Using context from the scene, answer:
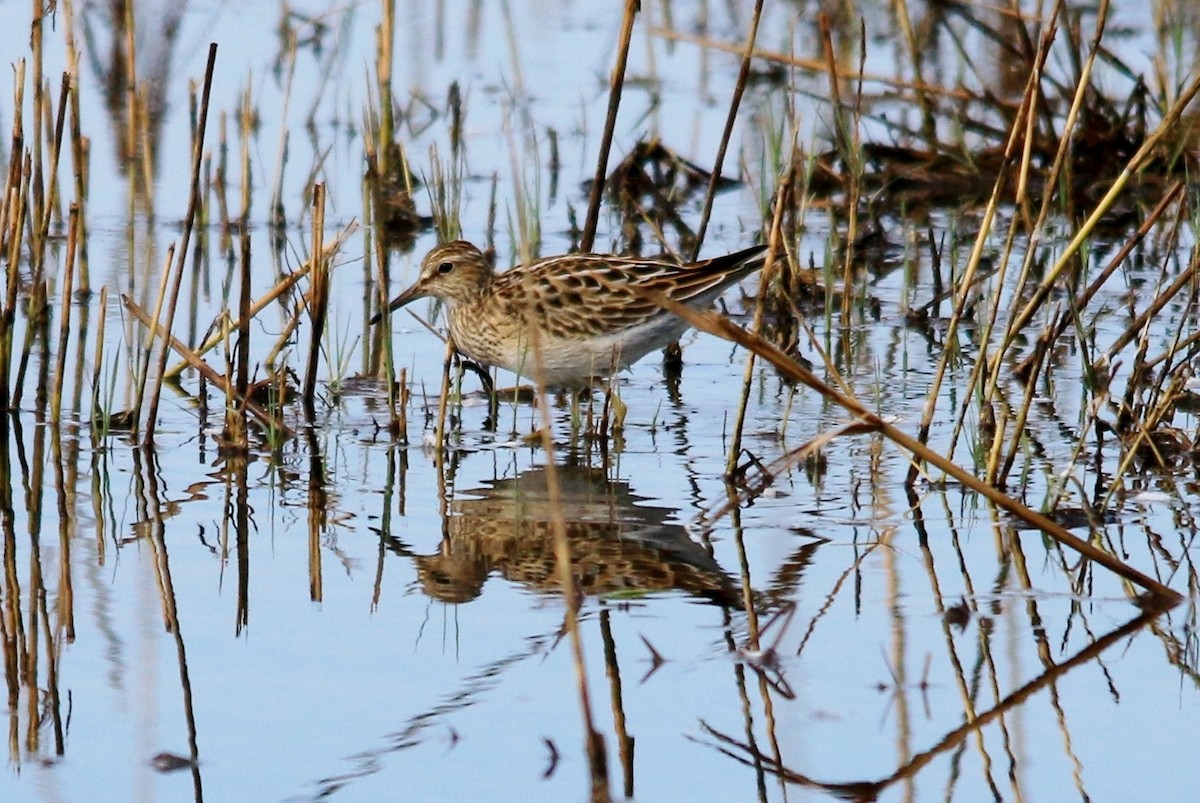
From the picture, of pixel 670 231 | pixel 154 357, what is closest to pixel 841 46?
pixel 670 231

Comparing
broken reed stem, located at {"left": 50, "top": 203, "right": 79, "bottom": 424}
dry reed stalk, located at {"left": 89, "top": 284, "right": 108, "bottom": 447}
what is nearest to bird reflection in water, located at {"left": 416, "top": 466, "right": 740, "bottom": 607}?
dry reed stalk, located at {"left": 89, "top": 284, "right": 108, "bottom": 447}

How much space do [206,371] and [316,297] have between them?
18.7 inches

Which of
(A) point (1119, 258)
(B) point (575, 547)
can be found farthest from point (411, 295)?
(A) point (1119, 258)

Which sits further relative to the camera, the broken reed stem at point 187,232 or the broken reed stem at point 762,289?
the broken reed stem at point 187,232

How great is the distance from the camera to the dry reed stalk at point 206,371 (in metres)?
6.83

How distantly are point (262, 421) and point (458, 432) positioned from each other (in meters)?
0.77

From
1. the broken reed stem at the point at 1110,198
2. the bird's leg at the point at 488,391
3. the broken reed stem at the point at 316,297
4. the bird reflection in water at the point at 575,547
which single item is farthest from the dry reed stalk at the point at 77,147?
the broken reed stem at the point at 1110,198

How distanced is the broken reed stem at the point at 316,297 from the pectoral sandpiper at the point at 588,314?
0.65 m

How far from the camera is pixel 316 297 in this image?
723 centimetres

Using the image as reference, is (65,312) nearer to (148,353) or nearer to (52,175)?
(148,353)

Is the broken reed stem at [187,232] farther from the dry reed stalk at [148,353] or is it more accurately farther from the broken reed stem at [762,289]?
the broken reed stem at [762,289]

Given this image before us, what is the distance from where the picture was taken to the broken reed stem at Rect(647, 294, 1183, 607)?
13.5 ft

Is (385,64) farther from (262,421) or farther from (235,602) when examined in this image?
(235,602)

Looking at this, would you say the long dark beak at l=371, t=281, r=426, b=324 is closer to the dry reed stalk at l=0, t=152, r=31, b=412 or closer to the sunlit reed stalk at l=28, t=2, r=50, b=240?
the sunlit reed stalk at l=28, t=2, r=50, b=240
